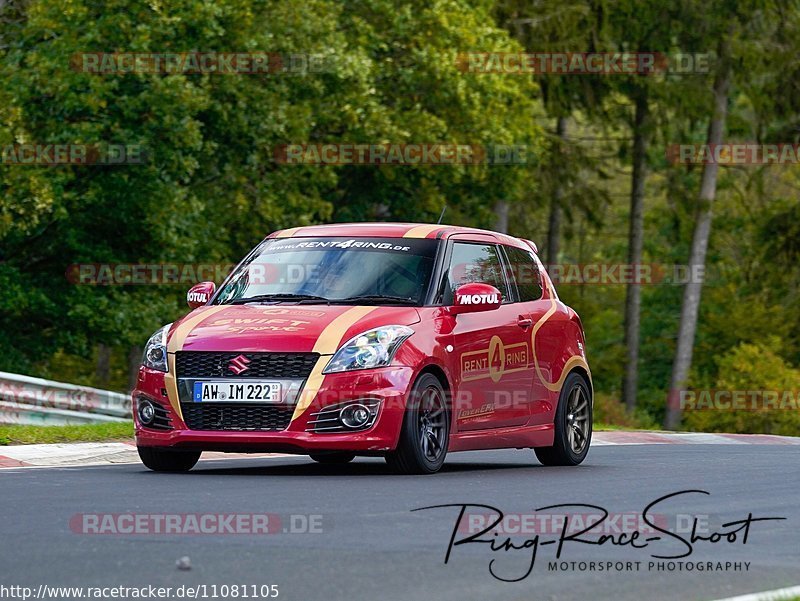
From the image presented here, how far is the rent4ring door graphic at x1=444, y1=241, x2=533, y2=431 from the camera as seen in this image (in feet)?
46.2

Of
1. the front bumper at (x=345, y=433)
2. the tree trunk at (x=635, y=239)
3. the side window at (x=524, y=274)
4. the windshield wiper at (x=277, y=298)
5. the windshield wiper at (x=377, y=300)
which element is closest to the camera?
the front bumper at (x=345, y=433)

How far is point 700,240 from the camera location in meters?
49.8

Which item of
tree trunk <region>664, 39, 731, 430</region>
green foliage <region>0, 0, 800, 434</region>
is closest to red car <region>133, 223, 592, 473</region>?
green foliage <region>0, 0, 800, 434</region>

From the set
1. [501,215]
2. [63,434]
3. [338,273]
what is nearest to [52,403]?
[63,434]

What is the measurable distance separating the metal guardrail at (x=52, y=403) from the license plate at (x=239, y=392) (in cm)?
1112

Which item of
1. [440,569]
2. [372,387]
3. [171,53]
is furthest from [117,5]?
[440,569]

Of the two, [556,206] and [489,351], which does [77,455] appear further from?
[556,206]

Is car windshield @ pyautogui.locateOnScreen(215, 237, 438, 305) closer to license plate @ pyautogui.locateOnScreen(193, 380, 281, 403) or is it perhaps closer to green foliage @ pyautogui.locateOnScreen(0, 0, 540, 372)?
license plate @ pyautogui.locateOnScreen(193, 380, 281, 403)

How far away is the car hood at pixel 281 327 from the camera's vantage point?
13070mm

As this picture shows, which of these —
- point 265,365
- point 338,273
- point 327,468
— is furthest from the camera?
point 327,468

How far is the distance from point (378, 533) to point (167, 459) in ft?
15.6

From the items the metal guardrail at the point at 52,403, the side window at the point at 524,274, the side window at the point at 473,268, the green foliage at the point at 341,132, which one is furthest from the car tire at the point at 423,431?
the green foliage at the point at 341,132

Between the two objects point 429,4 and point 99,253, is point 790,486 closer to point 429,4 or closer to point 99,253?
point 99,253

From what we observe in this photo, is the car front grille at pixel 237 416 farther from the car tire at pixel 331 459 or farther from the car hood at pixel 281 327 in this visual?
the car tire at pixel 331 459
